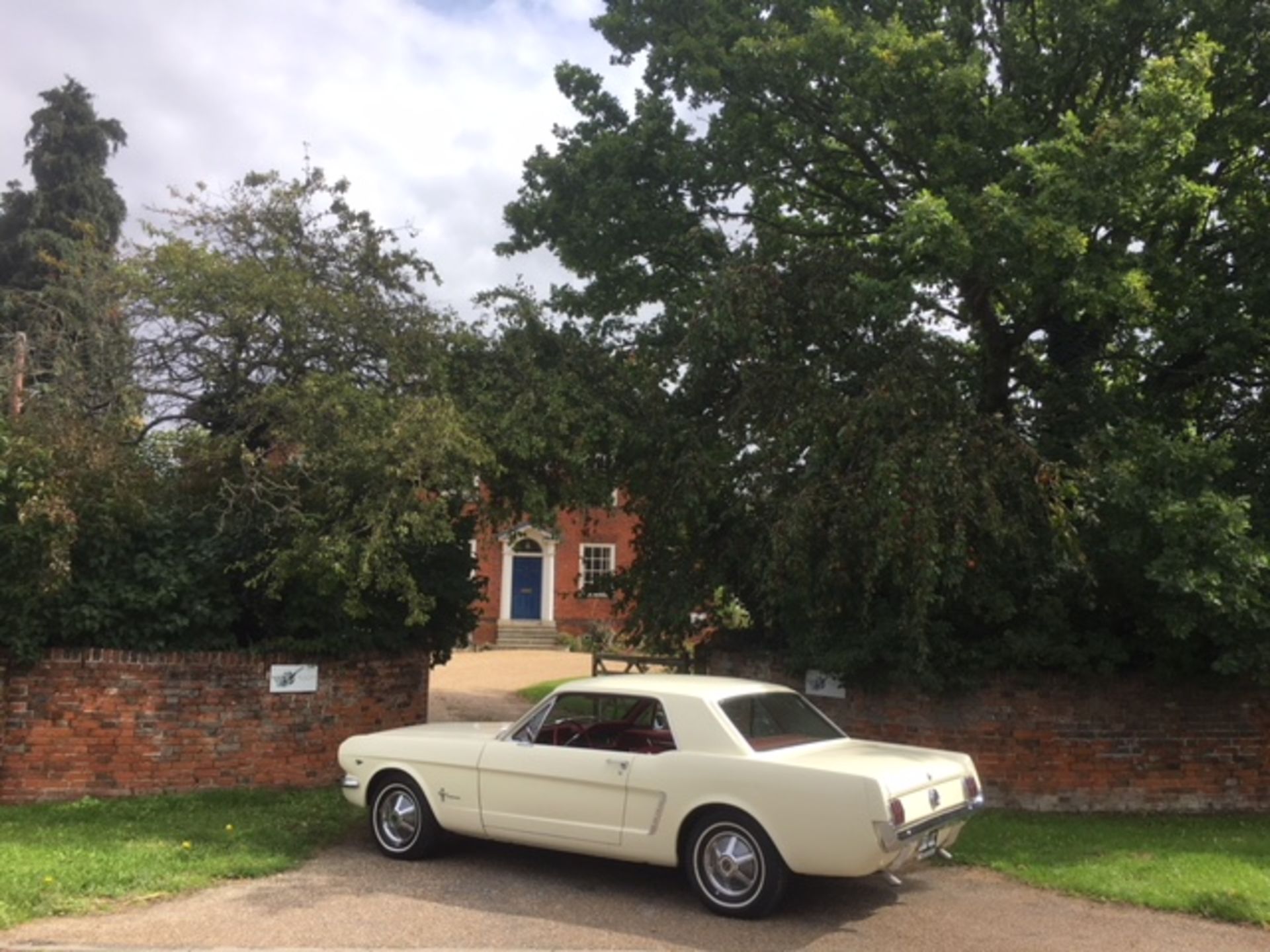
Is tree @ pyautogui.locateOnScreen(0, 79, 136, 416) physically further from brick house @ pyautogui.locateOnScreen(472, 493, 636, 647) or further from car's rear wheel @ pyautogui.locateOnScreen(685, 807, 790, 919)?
brick house @ pyautogui.locateOnScreen(472, 493, 636, 647)

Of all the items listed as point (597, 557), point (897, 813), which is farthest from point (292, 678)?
point (597, 557)

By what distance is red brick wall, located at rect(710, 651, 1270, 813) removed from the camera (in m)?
9.90

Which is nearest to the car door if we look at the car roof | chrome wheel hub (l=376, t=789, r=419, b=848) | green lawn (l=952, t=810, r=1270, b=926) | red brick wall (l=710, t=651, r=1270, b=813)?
the car roof

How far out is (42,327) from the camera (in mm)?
11773

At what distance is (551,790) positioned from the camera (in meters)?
7.00

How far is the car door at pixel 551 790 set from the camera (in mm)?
6762

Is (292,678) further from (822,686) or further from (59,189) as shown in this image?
(59,189)

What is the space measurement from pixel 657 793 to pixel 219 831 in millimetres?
3914

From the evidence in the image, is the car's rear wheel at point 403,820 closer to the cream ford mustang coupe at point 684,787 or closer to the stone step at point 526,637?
the cream ford mustang coupe at point 684,787

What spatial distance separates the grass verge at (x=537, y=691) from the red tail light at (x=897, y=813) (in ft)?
41.0

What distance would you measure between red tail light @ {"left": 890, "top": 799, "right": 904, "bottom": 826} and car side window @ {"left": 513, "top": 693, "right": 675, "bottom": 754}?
1.66 metres

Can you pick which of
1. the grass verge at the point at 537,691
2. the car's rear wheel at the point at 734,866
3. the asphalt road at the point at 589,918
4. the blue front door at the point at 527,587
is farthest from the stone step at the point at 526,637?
Result: the car's rear wheel at the point at 734,866

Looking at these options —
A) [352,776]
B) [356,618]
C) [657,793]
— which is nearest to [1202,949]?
[657,793]

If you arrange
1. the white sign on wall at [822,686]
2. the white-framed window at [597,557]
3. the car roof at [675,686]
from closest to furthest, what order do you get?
the car roof at [675,686]
the white sign on wall at [822,686]
the white-framed window at [597,557]
